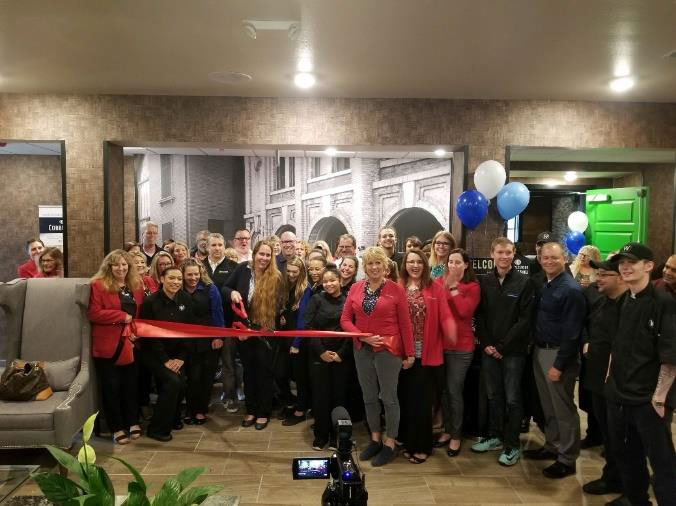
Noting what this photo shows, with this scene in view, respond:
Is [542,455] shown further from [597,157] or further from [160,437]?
[597,157]

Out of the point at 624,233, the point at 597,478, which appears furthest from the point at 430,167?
the point at 597,478

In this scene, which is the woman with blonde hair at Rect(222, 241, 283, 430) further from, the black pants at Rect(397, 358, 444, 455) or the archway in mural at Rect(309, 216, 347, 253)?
the archway in mural at Rect(309, 216, 347, 253)

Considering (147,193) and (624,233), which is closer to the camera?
(624,233)

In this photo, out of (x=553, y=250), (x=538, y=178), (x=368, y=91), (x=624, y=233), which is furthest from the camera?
(x=538, y=178)

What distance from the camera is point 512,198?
468cm

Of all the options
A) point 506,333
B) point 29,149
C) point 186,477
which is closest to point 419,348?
point 506,333

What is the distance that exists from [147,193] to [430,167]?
15.1ft

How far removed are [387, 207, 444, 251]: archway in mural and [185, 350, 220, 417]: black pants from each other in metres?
5.13

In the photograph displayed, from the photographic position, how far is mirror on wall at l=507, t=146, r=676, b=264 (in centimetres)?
732

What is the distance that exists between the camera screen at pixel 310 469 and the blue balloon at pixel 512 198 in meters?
3.83

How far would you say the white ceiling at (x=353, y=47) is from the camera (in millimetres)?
2854

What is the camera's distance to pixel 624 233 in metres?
7.54

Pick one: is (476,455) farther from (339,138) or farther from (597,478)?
(339,138)

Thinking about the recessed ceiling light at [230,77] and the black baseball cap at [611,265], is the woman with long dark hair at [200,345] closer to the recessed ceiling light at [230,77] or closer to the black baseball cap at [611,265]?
the recessed ceiling light at [230,77]
